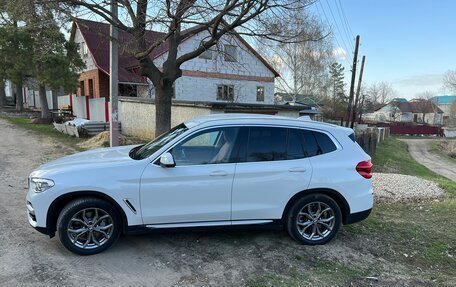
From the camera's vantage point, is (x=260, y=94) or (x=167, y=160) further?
(x=260, y=94)

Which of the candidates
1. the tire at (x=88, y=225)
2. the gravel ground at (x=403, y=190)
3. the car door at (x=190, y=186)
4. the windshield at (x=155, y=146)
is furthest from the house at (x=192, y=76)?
the tire at (x=88, y=225)

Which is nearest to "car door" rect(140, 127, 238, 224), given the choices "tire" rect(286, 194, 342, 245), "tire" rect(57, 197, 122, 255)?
"tire" rect(57, 197, 122, 255)

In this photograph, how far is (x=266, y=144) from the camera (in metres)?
4.59

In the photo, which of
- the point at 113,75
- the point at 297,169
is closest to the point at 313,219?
the point at 297,169

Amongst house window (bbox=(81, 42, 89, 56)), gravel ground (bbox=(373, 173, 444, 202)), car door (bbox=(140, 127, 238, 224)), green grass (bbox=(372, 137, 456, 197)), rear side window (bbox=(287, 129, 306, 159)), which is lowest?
green grass (bbox=(372, 137, 456, 197))

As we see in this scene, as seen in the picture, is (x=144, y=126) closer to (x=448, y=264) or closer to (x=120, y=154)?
(x=120, y=154)

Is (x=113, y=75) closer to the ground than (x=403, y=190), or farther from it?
farther from it

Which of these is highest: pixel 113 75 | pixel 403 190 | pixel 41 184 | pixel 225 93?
pixel 225 93

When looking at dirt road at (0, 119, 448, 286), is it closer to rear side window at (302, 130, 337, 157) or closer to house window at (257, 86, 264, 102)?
rear side window at (302, 130, 337, 157)

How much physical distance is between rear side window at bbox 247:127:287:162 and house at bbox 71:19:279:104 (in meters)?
18.8

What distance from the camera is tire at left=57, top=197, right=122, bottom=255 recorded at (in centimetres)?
411

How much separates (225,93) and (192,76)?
3.18m

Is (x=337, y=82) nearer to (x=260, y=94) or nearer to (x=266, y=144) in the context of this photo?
(x=260, y=94)

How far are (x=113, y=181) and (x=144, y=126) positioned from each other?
12906mm
